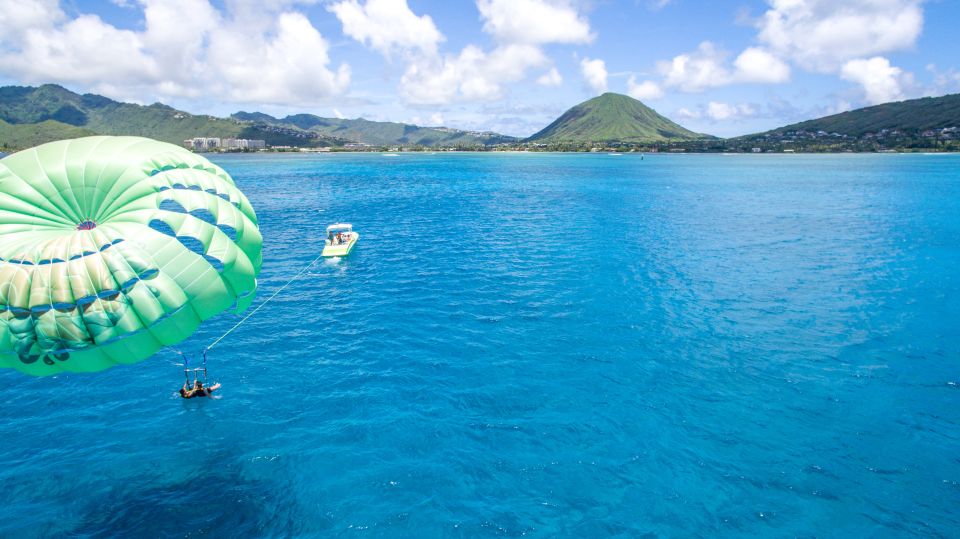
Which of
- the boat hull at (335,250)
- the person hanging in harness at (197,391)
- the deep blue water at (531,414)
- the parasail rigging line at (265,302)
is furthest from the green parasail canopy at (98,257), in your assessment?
the boat hull at (335,250)

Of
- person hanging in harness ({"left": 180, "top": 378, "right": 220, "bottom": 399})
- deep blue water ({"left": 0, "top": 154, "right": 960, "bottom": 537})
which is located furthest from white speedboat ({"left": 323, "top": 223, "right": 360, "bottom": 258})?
person hanging in harness ({"left": 180, "top": 378, "right": 220, "bottom": 399})

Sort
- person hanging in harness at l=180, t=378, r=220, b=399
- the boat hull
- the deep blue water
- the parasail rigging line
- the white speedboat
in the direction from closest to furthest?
1. the deep blue water
2. person hanging in harness at l=180, t=378, r=220, b=399
3. the parasail rigging line
4. the boat hull
5. the white speedboat

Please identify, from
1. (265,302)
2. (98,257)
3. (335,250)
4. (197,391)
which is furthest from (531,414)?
(335,250)

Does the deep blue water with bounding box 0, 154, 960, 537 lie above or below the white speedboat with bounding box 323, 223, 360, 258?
below

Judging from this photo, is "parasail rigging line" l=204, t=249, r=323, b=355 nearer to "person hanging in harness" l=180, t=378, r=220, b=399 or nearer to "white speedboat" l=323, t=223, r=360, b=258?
"white speedboat" l=323, t=223, r=360, b=258

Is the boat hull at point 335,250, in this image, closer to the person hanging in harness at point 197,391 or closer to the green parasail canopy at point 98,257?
the person hanging in harness at point 197,391

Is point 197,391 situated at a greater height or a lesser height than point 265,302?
lesser

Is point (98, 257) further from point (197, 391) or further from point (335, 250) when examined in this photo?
point (335, 250)
